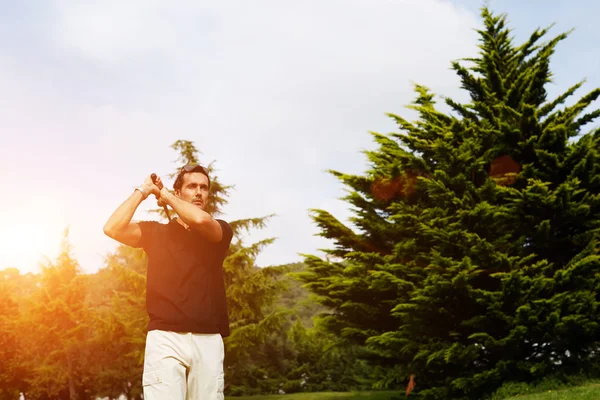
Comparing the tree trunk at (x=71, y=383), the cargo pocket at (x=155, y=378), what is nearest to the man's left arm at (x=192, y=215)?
the cargo pocket at (x=155, y=378)

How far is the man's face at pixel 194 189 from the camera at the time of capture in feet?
12.4

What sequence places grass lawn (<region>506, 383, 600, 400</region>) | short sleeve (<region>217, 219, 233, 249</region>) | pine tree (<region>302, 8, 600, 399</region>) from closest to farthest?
short sleeve (<region>217, 219, 233, 249</region>) → grass lawn (<region>506, 383, 600, 400</region>) → pine tree (<region>302, 8, 600, 399</region>)

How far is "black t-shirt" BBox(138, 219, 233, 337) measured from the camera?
3.40 metres

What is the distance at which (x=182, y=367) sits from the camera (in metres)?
3.34

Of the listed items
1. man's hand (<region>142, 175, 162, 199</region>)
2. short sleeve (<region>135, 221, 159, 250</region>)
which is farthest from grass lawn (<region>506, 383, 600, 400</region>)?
man's hand (<region>142, 175, 162, 199</region>)

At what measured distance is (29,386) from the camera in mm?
26031

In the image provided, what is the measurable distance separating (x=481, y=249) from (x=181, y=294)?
1242cm

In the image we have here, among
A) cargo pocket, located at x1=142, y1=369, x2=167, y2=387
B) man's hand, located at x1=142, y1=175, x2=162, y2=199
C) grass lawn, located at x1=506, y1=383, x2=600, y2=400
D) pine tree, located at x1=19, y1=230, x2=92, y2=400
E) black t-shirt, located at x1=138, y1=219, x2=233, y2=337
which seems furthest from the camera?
pine tree, located at x1=19, y1=230, x2=92, y2=400

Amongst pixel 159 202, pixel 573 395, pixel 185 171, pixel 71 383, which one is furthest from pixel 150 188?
pixel 71 383

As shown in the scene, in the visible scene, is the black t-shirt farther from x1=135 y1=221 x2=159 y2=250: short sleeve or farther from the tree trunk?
the tree trunk

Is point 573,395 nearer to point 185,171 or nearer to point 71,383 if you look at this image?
point 185,171

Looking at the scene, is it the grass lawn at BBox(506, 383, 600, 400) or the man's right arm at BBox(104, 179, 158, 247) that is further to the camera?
the grass lawn at BBox(506, 383, 600, 400)

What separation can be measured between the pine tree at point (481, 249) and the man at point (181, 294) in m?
11.4

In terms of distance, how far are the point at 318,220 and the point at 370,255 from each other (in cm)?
240
